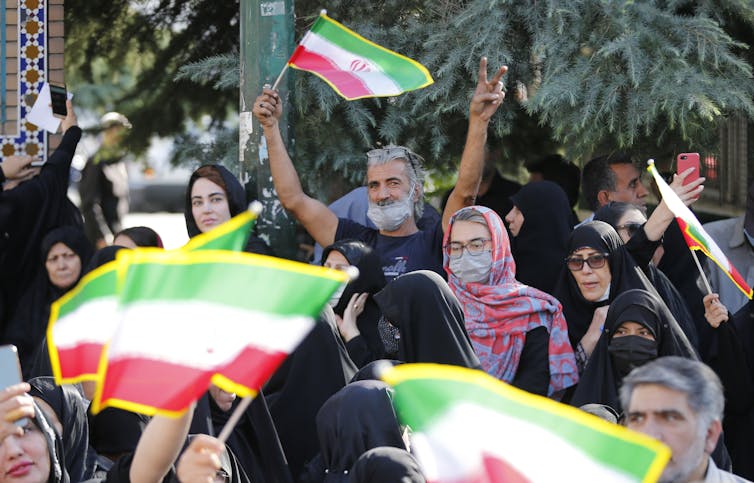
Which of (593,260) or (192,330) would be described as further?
(593,260)

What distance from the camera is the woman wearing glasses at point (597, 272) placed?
5586 mm

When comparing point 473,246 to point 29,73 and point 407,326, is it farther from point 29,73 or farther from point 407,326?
point 29,73

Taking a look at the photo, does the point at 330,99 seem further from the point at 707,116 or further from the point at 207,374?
the point at 207,374

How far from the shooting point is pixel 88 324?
3816 mm

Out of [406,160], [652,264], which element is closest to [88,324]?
[406,160]

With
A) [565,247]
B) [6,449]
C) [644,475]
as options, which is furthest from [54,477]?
[565,247]

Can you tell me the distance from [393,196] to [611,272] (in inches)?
46.0

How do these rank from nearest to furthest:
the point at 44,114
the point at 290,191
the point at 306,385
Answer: the point at 306,385 → the point at 290,191 → the point at 44,114

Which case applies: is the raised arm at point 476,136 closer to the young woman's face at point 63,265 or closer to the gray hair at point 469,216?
the gray hair at point 469,216

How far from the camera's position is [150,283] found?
348 cm

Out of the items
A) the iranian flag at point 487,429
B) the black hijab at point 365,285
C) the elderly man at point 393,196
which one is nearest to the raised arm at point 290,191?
the elderly man at point 393,196

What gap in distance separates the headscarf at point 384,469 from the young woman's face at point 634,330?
1.33 m

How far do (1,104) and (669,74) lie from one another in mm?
3945

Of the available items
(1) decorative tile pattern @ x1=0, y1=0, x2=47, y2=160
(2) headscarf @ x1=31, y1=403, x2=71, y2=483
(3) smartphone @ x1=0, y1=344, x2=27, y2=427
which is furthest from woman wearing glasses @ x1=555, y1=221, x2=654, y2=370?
(1) decorative tile pattern @ x1=0, y1=0, x2=47, y2=160
